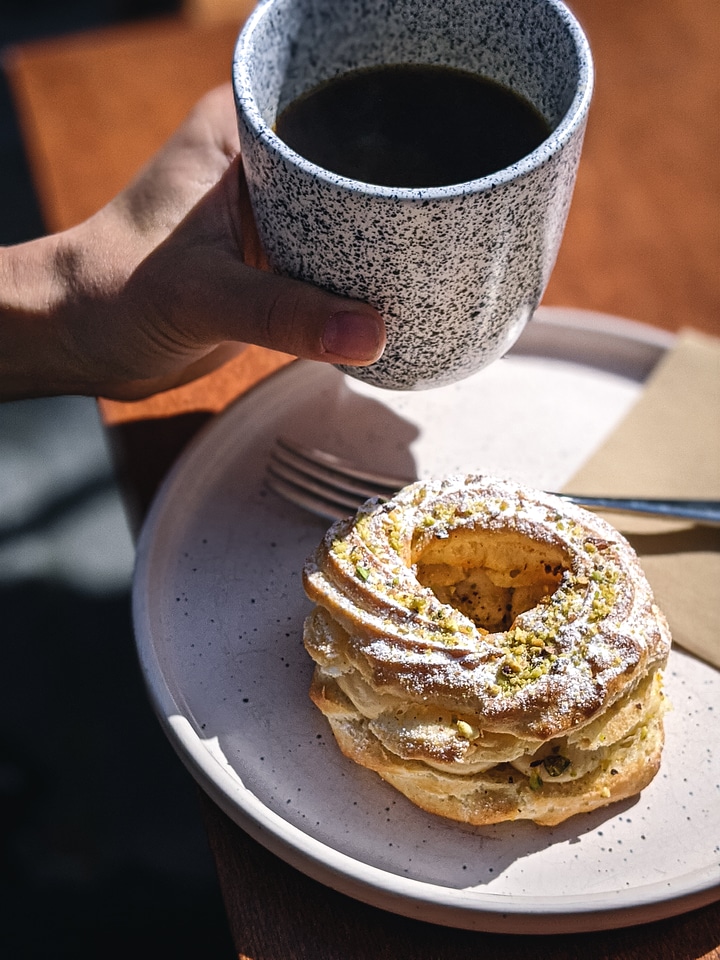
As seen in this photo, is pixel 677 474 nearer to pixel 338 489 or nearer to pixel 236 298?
pixel 338 489

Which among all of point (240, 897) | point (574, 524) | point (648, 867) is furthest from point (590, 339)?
point (240, 897)

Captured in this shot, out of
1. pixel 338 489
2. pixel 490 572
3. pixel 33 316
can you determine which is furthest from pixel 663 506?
pixel 33 316

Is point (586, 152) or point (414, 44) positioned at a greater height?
point (414, 44)

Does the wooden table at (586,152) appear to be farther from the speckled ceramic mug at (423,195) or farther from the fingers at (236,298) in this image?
the speckled ceramic mug at (423,195)

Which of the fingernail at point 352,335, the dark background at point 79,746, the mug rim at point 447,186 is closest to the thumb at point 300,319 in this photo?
the fingernail at point 352,335

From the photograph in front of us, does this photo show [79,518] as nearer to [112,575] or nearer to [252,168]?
[112,575]

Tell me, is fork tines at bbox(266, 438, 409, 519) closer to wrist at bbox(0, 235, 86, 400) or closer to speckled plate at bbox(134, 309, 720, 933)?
speckled plate at bbox(134, 309, 720, 933)

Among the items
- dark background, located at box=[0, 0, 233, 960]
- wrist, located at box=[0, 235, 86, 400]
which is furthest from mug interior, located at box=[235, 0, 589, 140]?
dark background, located at box=[0, 0, 233, 960]
